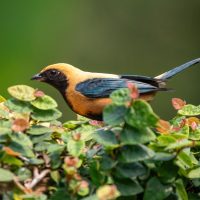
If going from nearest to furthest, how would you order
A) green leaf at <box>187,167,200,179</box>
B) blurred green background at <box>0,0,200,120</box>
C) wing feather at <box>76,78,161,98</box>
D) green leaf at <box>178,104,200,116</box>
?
green leaf at <box>187,167,200,179</box>
green leaf at <box>178,104,200,116</box>
wing feather at <box>76,78,161,98</box>
blurred green background at <box>0,0,200,120</box>

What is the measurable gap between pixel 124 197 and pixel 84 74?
265 centimetres

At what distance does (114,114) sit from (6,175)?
0.48 metres

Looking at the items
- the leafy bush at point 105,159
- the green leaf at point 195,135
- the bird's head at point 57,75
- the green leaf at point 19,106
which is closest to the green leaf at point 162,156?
the leafy bush at point 105,159

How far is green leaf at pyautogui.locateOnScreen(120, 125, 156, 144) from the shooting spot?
3308 millimetres

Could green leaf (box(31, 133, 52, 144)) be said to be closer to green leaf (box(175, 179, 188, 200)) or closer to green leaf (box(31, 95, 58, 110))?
green leaf (box(31, 95, 58, 110))

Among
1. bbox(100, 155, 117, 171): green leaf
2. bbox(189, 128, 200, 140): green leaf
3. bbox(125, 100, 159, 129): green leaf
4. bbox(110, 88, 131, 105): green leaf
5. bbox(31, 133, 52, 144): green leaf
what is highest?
bbox(110, 88, 131, 105): green leaf

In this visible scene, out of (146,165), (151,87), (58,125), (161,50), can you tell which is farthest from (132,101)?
(161,50)

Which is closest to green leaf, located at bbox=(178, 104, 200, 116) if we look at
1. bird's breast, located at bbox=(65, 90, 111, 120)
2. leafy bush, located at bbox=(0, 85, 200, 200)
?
leafy bush, located at bbox=(0, 85, 200, 200)

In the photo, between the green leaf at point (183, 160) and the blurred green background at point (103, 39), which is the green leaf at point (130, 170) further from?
the blurred green background at point (103, 39)

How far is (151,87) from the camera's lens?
5496 mm

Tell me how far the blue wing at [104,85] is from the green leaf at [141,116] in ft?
7.18

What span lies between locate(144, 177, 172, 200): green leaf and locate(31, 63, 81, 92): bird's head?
2538 millimetres

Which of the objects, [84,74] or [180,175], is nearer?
[180,175]

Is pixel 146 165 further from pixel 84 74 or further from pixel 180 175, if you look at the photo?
pixel 84 74
